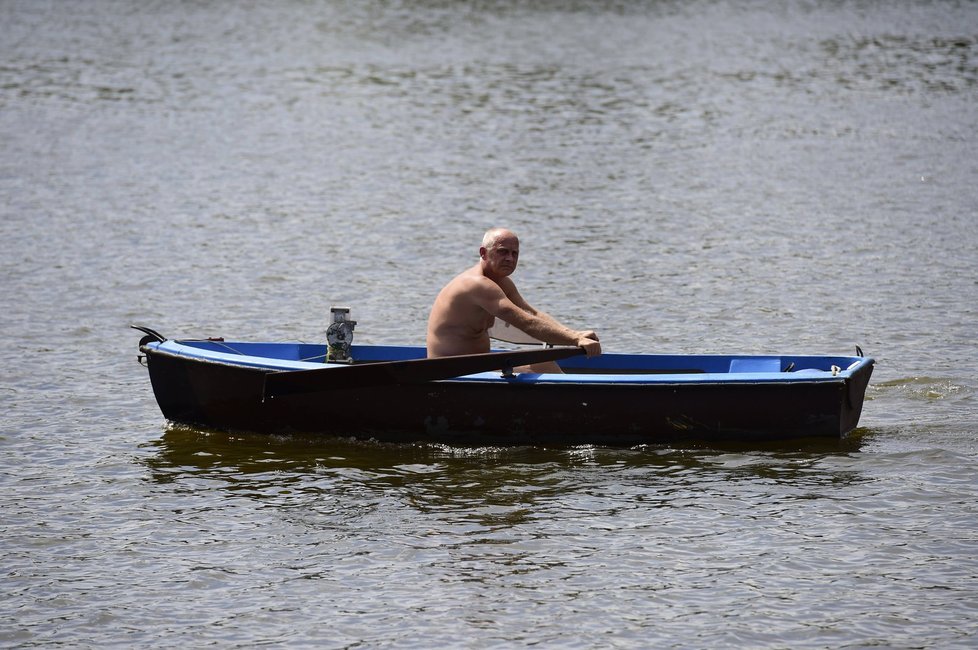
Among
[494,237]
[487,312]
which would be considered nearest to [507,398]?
[487,312]

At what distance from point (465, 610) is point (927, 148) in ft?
66.1

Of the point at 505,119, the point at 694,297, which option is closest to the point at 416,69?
the point at 505,119

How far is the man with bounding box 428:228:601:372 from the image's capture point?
36.7 ft

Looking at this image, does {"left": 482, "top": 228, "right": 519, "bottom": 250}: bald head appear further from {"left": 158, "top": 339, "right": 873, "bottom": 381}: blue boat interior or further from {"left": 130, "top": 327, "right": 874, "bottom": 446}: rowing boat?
{"left": 158, "top": 339, "right": 873, "bottom": 381}: blue boat interior

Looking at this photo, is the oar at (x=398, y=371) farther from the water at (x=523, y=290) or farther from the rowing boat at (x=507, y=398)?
the water at (x=523, y=290)

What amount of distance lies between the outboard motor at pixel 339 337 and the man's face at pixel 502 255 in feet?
4.53

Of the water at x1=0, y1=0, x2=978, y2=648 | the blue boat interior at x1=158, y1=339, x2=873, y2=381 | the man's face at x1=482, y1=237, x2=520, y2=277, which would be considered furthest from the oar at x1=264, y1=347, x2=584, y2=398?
the man's face at x1=482, y1=237, x2=520, y2=277

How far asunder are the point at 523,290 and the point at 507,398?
644 cm

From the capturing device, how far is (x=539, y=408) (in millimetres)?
11297

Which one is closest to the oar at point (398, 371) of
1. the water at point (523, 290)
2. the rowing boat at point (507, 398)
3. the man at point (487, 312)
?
the rowing boat at point (507, 398)

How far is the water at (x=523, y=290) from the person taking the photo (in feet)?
28.8

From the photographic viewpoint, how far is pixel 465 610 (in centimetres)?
855

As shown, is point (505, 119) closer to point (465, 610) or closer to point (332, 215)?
point (332, 215)

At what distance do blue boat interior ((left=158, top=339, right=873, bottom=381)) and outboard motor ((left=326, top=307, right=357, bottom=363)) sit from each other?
0.62ft
